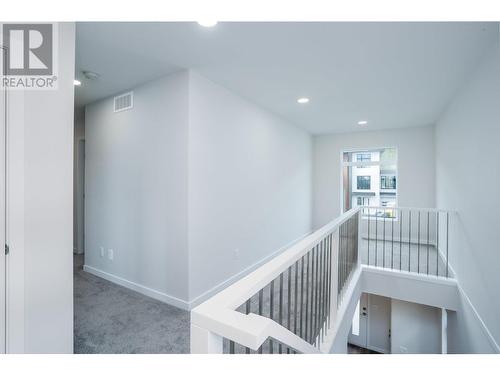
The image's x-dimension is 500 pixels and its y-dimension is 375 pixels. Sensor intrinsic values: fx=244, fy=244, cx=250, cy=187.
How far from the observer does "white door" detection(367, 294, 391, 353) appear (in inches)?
217

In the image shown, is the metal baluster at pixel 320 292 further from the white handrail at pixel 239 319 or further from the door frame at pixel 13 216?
the door frame at pixel 13 216

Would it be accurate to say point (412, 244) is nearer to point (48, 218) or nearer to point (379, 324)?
point (379, 324)

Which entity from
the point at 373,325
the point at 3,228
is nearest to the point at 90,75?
the point at 3,228

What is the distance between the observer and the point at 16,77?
139 cm

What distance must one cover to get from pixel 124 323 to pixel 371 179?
5.64 metres

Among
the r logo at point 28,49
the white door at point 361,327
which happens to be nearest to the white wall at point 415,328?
the white door at point 361,327

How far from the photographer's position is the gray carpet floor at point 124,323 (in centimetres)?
197

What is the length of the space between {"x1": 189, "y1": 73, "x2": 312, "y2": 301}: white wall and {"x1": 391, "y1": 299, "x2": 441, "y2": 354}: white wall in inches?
110

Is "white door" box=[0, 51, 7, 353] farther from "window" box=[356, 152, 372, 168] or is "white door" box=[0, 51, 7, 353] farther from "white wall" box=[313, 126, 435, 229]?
"window" box=[356, 152, 372, 168]

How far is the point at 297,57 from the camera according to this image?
2.32m

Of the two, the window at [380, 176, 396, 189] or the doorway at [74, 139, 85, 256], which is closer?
the doorway at [74, 139, 85, 256]

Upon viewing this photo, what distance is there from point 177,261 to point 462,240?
11.2 ft

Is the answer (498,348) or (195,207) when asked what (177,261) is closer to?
(195,207)

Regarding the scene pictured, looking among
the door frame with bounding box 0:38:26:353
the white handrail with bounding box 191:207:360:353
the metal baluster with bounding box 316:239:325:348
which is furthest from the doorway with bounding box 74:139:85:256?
the white handrail with bounding box 191:207:360:353
